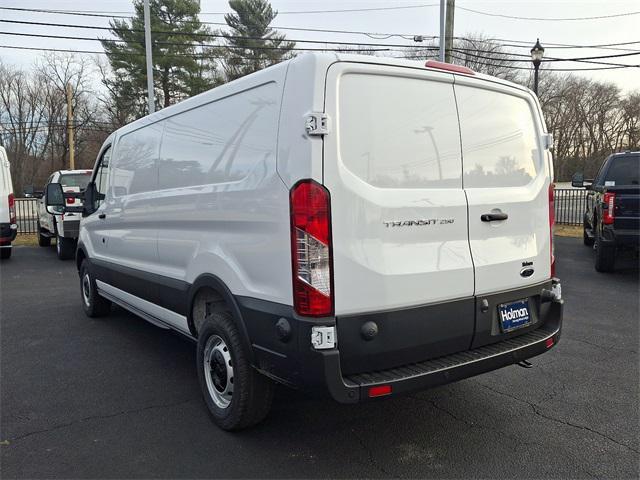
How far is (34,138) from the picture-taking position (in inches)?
1841

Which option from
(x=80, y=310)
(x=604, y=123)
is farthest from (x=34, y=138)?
(x=604, y=123)

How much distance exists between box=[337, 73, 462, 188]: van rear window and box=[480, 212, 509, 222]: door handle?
0.26 meters

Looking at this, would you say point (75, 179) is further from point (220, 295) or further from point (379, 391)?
point (379, 391)

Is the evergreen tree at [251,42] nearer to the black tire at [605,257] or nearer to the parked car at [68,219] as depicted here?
the parked car at [68,219]

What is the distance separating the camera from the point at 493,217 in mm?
3230

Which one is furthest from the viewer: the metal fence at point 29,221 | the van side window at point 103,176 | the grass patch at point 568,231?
the metal fence at point 29,221

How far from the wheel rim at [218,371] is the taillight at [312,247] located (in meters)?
0.93

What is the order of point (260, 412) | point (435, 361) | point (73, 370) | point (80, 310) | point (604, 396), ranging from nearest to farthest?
point (435, 361) < point (260, 412) < point (604, 396) < point (73, 370) < point (80, 310)

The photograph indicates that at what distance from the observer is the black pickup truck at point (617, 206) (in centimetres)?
783

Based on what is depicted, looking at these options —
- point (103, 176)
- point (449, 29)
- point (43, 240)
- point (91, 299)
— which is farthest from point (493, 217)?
point (43, 240)

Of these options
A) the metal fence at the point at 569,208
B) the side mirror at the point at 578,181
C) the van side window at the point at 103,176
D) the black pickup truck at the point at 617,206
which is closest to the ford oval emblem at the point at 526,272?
the van side window at the point at 103,176

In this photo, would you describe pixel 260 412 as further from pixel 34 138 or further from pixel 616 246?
pixel 34 138

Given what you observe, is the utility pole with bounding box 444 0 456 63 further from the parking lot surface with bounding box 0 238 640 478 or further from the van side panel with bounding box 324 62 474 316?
the van side panel with bounding box 324 62 474 316

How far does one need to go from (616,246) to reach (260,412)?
291 inches
